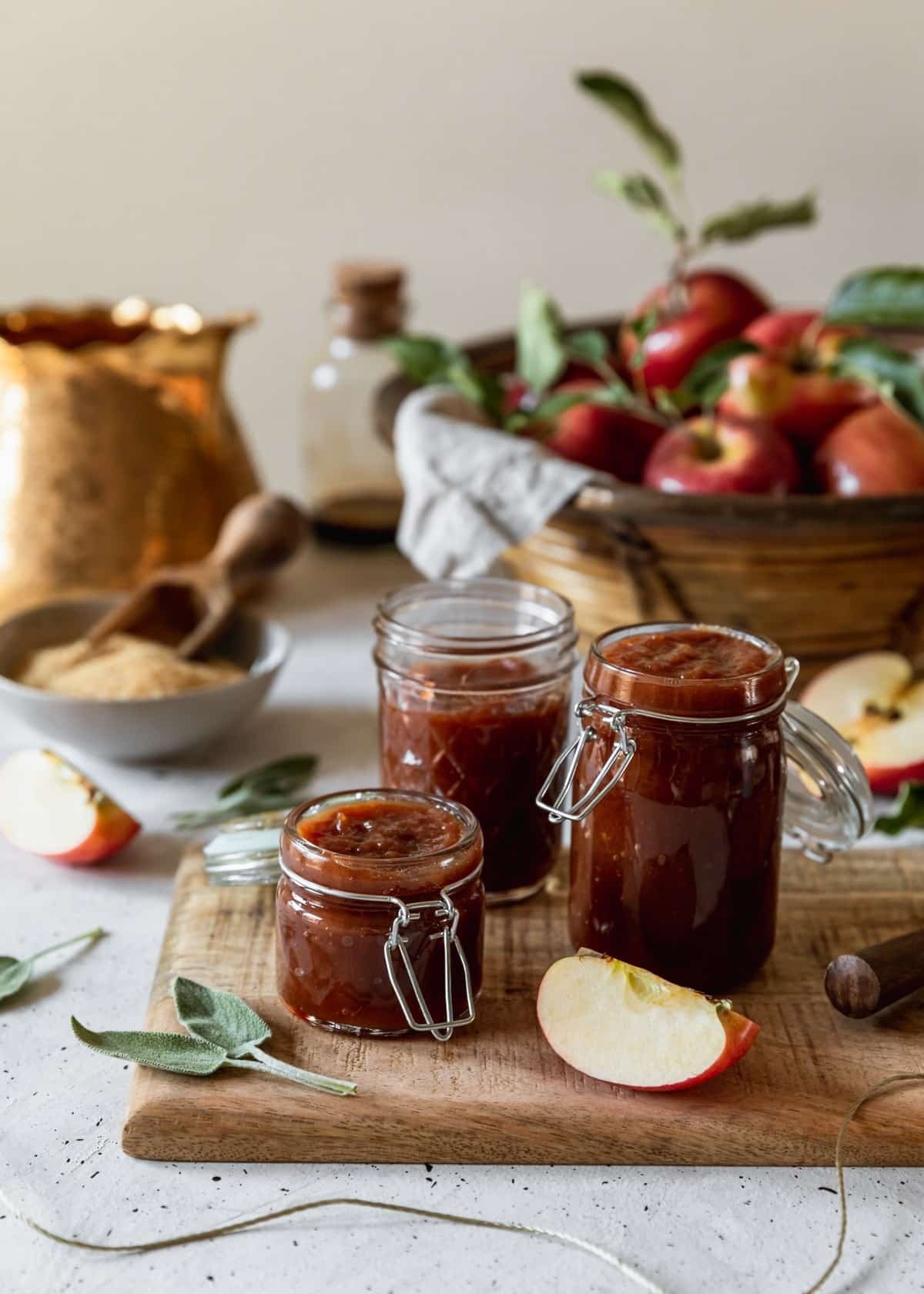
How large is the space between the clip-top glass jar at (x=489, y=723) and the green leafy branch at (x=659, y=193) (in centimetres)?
53

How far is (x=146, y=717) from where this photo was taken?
1.12 metres

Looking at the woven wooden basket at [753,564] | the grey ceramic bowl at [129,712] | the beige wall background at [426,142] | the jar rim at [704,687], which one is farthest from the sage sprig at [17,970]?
the beige wall background at [426,142]

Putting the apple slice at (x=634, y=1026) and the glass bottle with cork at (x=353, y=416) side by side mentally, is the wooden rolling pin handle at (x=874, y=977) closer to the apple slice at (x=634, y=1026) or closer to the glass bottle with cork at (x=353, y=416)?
the apple slice at (x=634, y=1026)

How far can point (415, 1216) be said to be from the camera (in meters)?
A: 0.70

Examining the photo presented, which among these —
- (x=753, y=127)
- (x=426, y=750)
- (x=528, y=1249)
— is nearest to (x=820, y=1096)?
(x=528, y=1249)

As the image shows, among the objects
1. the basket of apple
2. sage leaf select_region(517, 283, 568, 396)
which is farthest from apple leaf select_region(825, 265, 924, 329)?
sage leaf select_region(517, 283, 568, 396)

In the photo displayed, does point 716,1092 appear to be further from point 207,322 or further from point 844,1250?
point 207,322

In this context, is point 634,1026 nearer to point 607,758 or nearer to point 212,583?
point 607,758

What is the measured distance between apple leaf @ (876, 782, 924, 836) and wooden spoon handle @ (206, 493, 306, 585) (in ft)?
2.00

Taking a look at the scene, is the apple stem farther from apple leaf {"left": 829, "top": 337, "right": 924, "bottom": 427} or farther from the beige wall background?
the beige wall background

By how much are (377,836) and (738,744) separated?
20 cm

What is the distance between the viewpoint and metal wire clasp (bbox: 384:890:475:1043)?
764 mm

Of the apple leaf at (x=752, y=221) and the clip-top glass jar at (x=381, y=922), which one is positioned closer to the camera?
the clip-top glass jar at (x=381, y=922)

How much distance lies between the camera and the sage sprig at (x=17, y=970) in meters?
0.87
